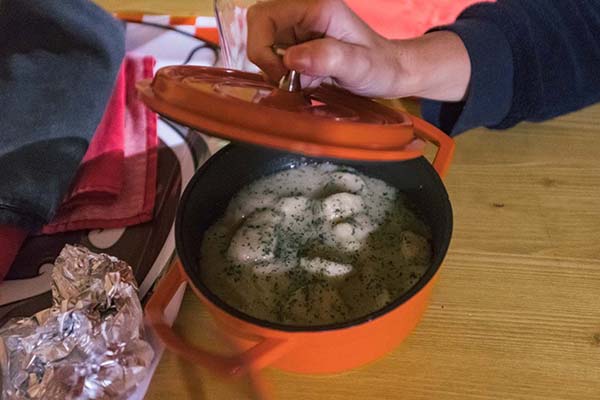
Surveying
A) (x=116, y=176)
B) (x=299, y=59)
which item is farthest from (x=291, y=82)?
(x=116, y=176)

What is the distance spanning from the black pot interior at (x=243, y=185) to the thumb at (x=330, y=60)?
0.23 ft

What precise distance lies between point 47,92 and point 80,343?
0.33 meters

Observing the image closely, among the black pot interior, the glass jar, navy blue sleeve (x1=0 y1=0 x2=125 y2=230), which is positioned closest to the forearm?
the black pot interior

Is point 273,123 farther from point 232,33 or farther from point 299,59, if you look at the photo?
point 232,33

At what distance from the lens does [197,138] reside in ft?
2.28

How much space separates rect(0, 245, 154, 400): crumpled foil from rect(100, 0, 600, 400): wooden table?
40 mm

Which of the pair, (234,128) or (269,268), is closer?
(234,128)

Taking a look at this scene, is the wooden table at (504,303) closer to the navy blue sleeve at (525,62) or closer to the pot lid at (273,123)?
the navy blue sleeve at (525,62)

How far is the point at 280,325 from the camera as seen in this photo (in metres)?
0.41

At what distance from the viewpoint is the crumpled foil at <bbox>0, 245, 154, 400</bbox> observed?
455 millimetres

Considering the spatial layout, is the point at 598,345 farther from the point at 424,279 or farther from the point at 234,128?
the point at 234,128

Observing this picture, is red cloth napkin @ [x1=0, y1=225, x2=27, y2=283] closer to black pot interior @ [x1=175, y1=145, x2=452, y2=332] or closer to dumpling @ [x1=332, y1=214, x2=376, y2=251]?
black pot interior @ [x1=175, y1=145, x2=452, y2=332]

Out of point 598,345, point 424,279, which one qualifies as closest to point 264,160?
point 424,279

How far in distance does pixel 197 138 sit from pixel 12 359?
0.32 metres
